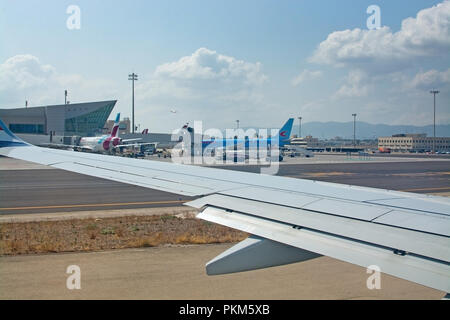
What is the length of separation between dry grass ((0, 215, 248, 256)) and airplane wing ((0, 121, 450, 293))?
4.61 meters

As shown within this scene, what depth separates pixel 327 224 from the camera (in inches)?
156

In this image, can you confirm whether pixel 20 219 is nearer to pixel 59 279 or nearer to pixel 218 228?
pixel 218 228

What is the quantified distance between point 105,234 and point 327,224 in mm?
9251

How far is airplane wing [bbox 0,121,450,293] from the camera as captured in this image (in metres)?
3.16

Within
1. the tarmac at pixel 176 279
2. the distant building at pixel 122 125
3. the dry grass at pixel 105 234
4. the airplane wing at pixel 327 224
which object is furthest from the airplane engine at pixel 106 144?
the distant building at pixel 122 125

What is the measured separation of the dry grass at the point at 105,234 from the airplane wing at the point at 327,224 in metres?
4.61

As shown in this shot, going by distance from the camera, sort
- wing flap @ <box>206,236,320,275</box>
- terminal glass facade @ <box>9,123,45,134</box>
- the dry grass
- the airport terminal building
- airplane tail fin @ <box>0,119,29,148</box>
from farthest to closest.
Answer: terminal glass facade @ <box>9,123,45,134</box>
the airport terminal building
the dry grass
airplane tail fin @ <box>0,119,29,148</box>
wing flap @ <box>206,236,320,275</box>

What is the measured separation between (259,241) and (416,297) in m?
3.96

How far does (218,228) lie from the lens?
12.8 m

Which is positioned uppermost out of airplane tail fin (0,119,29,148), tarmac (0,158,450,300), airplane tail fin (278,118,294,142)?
airplane tail fin (278,118,294,142)

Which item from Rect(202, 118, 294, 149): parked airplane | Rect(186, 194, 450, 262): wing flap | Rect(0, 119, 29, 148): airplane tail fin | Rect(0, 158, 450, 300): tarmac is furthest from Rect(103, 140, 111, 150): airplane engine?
Rect(186, 194, 450, 262): wing flap

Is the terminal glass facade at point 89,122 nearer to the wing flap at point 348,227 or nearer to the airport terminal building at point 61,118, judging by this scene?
the airport terminal building at point 61,118

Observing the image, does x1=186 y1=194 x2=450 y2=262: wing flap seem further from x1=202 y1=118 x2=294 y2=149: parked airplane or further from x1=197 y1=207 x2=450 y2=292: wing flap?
x1=202 y1=118 x2=294 y2=149: parked airplane

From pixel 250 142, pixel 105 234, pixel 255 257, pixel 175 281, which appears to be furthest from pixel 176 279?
pixel 250 142
